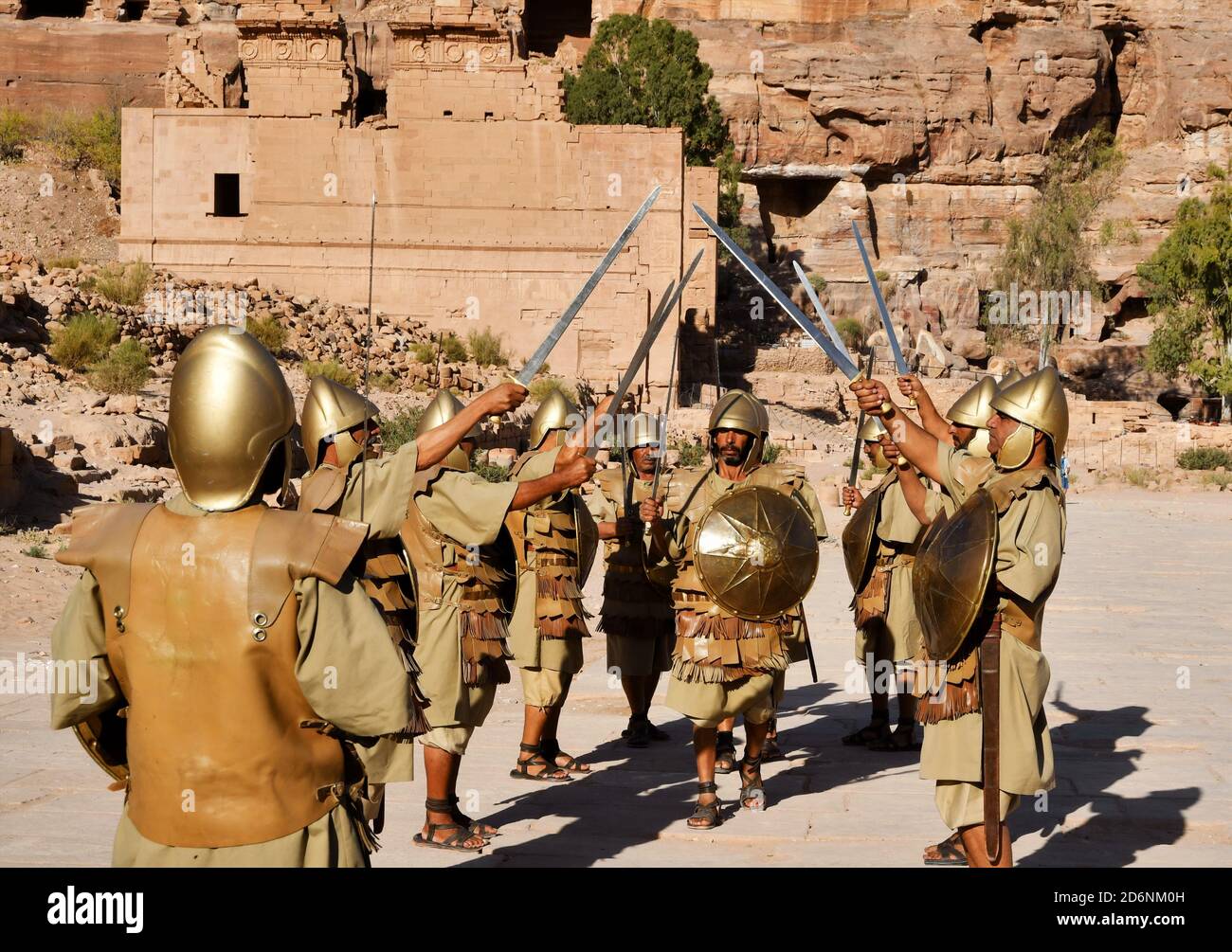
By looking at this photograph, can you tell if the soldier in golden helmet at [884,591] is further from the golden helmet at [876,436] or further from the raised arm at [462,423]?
the raised arm at [462,423]

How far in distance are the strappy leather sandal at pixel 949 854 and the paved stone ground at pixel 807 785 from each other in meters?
0.16

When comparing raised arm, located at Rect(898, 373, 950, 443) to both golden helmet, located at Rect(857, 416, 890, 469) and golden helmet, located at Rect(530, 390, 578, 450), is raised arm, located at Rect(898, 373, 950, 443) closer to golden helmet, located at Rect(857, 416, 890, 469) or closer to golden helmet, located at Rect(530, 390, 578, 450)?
golden helmet, located at Rect(857, 416, 890, 469)

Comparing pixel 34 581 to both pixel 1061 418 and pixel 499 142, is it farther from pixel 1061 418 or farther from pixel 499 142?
pixel 499 142

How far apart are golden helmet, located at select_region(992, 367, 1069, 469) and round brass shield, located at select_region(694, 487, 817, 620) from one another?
1.39 m

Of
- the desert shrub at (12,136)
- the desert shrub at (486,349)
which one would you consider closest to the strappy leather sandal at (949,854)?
the desert shrub at (486,349)

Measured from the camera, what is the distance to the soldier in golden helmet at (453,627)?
5922 mm

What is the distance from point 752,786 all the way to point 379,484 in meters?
3.10

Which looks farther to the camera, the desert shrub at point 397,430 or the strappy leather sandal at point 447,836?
the desert shrub at point 397,430

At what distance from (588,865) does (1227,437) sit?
3133 cm

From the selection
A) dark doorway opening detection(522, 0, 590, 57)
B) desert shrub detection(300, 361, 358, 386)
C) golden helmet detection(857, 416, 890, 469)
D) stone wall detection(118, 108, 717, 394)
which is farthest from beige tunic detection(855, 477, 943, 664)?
dark doorway opening detection(522, 0, 590, 57)

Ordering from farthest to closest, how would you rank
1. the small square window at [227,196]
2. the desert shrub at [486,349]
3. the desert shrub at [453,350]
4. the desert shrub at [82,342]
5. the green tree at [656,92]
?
the green tree at [656,92] → the small square window at [227,196] → the desert shrub at [486,349] → the desert shrub at [453,350] → the desert shrub at [82,342]

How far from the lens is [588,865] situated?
6004 mm

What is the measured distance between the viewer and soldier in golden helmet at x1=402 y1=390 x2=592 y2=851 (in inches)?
233

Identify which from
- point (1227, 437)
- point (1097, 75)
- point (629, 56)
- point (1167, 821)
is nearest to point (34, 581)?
point (1167, 821)
